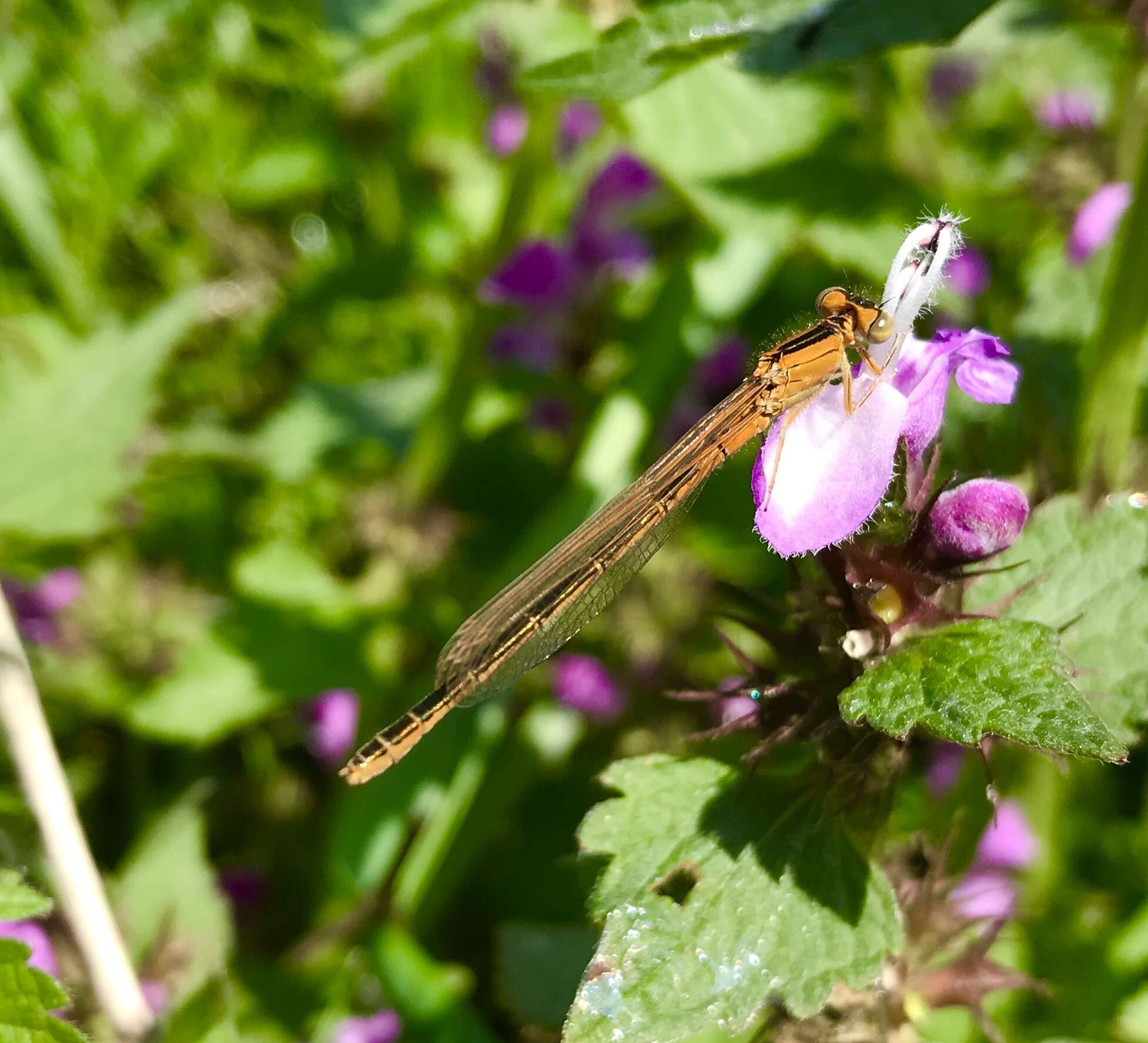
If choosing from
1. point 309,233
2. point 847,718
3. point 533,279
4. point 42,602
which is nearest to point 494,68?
point 309,233

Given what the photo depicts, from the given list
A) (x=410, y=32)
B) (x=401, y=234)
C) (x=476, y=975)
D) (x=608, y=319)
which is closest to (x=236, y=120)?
(x=401, y=234)

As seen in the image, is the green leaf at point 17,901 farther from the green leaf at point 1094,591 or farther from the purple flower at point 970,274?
the purple flower at point 970,274

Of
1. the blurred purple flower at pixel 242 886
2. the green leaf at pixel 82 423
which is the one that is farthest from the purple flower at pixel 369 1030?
the green leaf at pixel 82 423

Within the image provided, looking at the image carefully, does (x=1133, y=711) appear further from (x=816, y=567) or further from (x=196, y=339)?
(x=196, y=339)

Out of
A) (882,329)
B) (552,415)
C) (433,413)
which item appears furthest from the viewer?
(552,415)

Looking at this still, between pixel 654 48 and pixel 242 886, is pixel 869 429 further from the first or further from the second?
pixel 242 886
